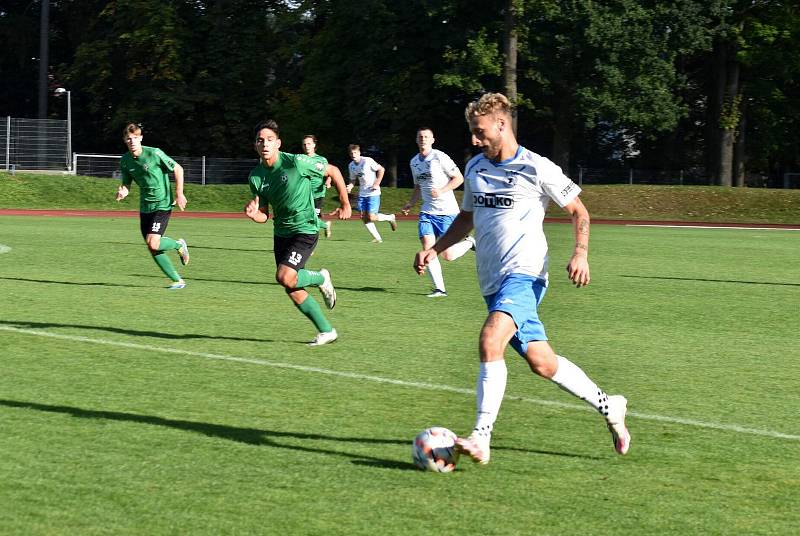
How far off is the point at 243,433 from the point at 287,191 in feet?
13.9

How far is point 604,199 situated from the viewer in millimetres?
46219

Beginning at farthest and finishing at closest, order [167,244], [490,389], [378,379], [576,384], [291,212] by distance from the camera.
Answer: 1. [167,244]
2. [291,212]
3. [378,379]
4. [576,384]
5. [490,389]

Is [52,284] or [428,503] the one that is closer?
[428,503]

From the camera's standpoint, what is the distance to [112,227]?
3067cm

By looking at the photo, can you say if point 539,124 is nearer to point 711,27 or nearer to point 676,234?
point 711,27

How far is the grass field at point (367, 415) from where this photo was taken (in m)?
5.33

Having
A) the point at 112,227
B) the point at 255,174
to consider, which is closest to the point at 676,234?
the point at 112,227

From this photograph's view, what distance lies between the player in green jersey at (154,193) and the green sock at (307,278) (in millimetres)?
4543

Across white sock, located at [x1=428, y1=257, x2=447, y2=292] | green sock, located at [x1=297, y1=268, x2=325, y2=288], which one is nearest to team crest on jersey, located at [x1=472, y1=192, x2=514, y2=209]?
green sock, located at [x1=297, y1=268, x2=325, y2=288]

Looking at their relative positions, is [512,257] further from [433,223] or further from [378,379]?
[433,223]

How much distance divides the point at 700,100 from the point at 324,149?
1929 cm

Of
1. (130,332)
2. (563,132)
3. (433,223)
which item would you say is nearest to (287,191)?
(130,332)

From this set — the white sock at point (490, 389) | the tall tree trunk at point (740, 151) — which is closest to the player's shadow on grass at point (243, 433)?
the white sock at point (490, 389)

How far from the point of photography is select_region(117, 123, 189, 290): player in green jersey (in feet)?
49.7
